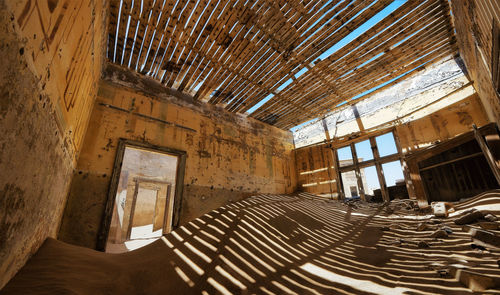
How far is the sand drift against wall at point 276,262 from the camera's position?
1.97m

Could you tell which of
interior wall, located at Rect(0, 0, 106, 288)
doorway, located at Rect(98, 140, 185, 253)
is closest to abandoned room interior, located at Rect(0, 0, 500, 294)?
interior wall, located at Rect(0, 0, 106, 288)

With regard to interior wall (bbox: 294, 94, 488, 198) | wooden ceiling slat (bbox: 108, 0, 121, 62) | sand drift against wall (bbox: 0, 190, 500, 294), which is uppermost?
wooden ceiling slat (bbox: 108, 0, 121, 62)

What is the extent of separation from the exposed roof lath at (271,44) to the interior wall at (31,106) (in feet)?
7.50

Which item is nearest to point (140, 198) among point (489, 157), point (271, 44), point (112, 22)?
point (112, 22)

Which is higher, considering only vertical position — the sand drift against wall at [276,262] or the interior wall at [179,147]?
the interior wall at [179,147]

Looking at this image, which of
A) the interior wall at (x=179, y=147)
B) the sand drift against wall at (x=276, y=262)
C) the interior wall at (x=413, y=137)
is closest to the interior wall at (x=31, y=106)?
the sand drift against wall at (x=276, y=262)

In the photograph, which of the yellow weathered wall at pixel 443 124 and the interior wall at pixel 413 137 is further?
the interior wall at pixel 413 137

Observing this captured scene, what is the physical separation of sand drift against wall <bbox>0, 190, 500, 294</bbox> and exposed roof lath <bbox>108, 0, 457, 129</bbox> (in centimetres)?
415

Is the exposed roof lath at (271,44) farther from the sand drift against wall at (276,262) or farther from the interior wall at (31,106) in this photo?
the sand drift against wall at (276,262)

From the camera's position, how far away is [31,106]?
1459 mm

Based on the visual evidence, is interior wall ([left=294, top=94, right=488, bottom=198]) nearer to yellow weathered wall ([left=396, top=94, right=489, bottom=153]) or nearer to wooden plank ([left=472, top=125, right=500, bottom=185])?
yellow weathered wall ([left=396, top=94, right=489, bottom=153])

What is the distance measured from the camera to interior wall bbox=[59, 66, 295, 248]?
4277 mm

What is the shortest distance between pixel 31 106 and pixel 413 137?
30.3 ft

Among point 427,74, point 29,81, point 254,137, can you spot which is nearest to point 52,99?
point 29,81
